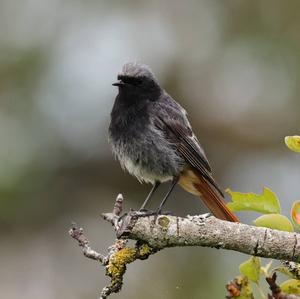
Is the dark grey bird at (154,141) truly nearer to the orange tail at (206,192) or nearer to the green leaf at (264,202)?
the orange tail at (206,192)

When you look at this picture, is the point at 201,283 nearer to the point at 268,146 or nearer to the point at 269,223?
the point at 268,146

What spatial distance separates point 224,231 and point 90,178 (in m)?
5.20

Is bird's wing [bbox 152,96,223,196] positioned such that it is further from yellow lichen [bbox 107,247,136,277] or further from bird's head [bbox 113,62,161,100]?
yellow lichen [bbox 107,247,136,277]

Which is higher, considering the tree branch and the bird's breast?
the bird's breast

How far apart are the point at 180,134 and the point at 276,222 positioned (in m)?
2.57

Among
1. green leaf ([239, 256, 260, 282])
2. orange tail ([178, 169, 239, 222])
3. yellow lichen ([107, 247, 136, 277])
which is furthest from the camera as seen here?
orange tail ([178, 169, 239, 222])

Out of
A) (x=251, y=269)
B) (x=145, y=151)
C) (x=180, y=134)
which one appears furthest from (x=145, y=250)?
(x=180, y=134)

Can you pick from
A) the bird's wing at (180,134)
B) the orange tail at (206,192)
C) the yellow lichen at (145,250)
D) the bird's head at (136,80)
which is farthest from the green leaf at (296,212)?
the bird's head at (136,80)

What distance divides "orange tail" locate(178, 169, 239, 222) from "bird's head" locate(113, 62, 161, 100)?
699 millimetres

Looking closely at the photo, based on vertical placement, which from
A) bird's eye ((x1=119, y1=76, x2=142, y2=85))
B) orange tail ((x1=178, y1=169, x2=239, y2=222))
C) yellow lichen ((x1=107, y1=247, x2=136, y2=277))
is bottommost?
yellow lichen ((x1=107, y1=247, x2=136, y2=277))

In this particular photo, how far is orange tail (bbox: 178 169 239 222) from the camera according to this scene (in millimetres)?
5730

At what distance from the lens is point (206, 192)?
594 centimetres

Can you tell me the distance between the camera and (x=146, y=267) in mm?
8039

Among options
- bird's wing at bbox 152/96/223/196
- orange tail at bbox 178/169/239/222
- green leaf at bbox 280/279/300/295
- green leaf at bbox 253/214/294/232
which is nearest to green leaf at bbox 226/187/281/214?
green leaf at bbox 253/214/294/232
